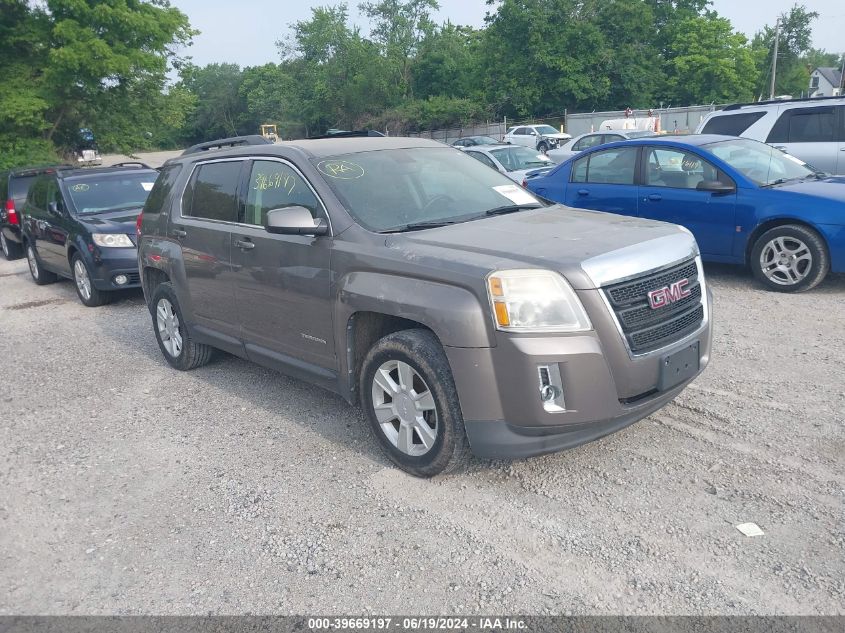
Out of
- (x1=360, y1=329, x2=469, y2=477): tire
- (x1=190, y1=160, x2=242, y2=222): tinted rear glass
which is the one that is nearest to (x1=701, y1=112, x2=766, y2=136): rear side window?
(x1=190, y1=160, x2=242, y2=222): tinted rear glass

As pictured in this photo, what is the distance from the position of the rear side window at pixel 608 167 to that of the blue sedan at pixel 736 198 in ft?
0.04

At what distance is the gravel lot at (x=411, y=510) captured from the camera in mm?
3123

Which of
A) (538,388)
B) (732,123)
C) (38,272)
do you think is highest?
(732,123)

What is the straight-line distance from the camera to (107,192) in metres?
10.3

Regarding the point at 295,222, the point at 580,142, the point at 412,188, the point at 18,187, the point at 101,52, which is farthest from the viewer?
the point at 101,52

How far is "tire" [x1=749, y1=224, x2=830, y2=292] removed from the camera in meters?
7.11

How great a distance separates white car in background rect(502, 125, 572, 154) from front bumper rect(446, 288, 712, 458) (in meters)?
24.1

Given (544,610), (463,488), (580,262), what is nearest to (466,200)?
(580,262)

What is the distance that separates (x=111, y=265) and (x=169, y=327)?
3.16 m

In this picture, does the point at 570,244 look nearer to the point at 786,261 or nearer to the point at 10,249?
the point at 786,261

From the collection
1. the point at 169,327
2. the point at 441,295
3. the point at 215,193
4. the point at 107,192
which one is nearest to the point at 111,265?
the point at 107,192

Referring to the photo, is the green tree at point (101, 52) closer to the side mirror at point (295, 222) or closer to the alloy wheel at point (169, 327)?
the alloy wheel at point (169, 327)

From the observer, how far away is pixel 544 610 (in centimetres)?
297

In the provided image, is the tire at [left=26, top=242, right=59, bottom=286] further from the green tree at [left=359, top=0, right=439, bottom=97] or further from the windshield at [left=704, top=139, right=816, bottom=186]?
the green tree at [left=359, top=0, right=439, bottom=97]
